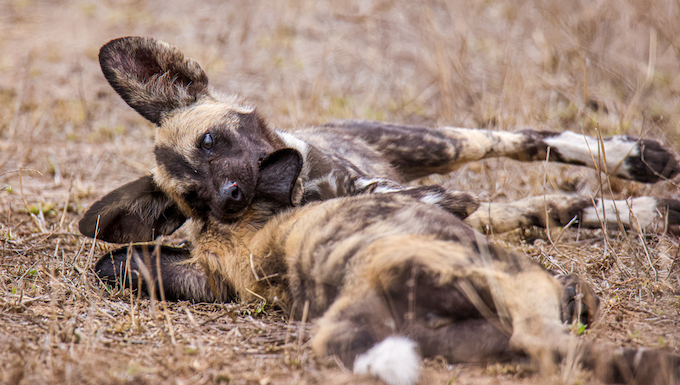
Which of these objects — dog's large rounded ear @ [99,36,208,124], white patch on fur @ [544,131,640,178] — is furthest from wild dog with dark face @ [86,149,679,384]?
white patch on fur @ [544,131,640,178]

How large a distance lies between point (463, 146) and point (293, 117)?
194cm

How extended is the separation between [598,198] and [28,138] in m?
4.68

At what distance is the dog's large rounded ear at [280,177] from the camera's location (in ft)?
8.80

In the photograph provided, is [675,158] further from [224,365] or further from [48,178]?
[48,178]

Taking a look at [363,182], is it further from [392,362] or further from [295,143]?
[392,362]

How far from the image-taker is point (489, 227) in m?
3.29

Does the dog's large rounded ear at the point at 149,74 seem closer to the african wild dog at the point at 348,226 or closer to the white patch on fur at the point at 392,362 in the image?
the african wild dog at the point at 348,226

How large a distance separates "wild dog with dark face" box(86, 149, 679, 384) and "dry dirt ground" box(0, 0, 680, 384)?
0.28 ft

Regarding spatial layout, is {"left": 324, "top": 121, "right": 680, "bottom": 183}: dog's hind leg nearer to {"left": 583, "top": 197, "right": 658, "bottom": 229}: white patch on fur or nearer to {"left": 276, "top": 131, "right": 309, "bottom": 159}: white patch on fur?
{"left": 583, "top": 197, "right": 658, "bottom": 229}: white patch on fur

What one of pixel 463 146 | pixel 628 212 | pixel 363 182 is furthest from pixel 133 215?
pixel 628 212

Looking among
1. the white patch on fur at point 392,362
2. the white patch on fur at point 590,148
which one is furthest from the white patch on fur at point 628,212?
the white patch on fur at point 392,362

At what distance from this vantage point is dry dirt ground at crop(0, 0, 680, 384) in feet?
6.95

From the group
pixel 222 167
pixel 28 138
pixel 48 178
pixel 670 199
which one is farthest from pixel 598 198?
pixel 28 138

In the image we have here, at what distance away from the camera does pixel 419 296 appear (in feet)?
6.28
